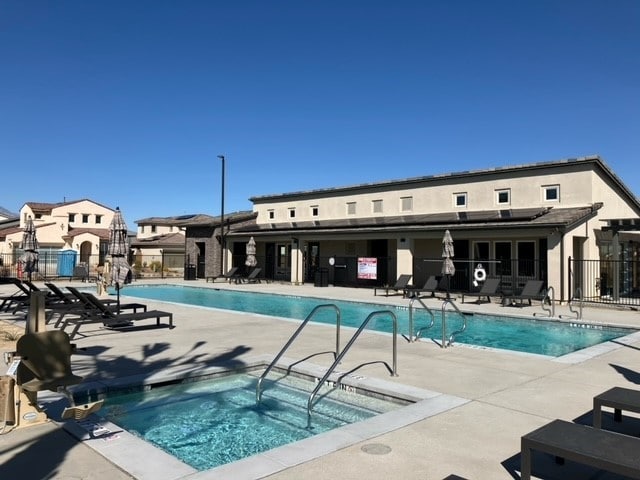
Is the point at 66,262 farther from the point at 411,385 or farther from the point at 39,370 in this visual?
the point at 411,385

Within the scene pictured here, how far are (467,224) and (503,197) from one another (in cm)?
340

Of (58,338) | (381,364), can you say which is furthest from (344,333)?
(58,338)

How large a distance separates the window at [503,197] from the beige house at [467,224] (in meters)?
0.05

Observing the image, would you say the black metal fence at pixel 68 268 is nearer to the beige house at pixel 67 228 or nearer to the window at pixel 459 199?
Answer: the beige house at pixel 67 228

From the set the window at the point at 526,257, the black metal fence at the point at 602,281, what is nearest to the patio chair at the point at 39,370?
the black metal fence at the point at 602,281

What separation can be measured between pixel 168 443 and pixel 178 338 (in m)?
5.30

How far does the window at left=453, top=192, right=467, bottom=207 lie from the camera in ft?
83.5

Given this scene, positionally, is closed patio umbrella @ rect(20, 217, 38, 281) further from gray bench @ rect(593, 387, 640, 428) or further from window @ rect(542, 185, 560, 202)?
window @ rect(542, 185, 560, 202)

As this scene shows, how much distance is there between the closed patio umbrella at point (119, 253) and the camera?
12234 millimetres

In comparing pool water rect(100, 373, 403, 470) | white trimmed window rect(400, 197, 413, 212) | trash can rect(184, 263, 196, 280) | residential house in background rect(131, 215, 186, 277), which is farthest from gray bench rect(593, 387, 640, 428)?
residential house in background rect(131, 215, 186, 277)

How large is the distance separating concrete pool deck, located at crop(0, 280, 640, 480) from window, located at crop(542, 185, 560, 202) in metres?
9.58

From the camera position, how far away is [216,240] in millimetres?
34938

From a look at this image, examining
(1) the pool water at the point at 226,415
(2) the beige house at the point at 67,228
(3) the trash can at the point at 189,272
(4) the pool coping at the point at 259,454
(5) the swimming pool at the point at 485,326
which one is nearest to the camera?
(4) the pool coping at the point at 259,454

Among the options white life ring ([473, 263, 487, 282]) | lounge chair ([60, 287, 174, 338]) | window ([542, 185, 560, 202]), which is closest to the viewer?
lounge chair ([60, 287, 174, 338])
